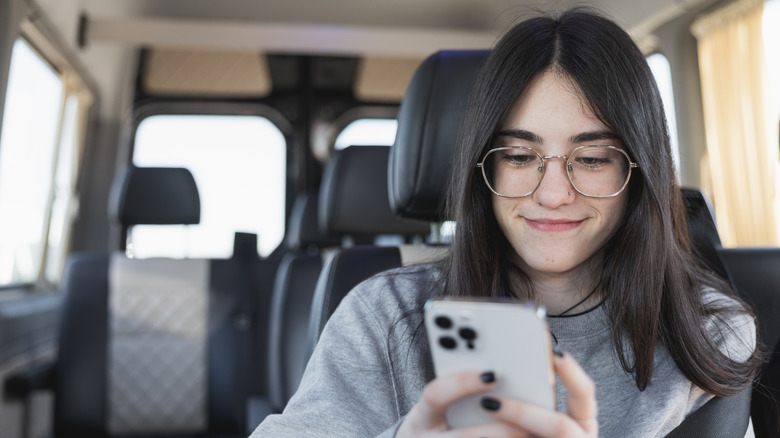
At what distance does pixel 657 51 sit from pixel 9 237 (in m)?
2.96

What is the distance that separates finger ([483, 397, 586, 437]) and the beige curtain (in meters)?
2.90

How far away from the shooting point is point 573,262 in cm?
100

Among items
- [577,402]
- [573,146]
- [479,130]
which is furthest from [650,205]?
[577,402]

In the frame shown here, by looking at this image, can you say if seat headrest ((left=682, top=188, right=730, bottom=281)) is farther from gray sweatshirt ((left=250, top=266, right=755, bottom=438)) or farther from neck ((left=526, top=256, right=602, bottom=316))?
neck ((left=526, top=256, right=602, bottom=316))

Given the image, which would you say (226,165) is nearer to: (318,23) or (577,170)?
(318,23)

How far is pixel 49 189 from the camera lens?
10.2 feet

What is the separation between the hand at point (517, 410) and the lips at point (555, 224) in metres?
0.36

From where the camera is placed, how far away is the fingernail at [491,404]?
24.5 inches

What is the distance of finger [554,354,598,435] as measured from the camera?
2.07ft

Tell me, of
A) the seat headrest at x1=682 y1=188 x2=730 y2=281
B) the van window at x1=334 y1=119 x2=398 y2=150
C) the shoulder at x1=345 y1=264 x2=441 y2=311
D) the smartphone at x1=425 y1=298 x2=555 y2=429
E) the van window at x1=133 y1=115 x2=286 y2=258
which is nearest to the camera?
the smartphone at x1=425 y1=298 x2=555 y2=429

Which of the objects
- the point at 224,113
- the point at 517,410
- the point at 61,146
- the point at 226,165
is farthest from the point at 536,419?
the point at 224,113

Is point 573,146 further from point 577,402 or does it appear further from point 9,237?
point 9,237

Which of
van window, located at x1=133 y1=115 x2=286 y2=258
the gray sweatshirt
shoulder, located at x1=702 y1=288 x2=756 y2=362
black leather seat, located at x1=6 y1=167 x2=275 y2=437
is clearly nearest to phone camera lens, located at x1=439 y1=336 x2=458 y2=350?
the gray sweatshirt

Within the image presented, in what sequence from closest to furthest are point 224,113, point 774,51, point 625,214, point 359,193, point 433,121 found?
point 625,214
point 433,121
point 359,193
point 774,51
point 224,113
